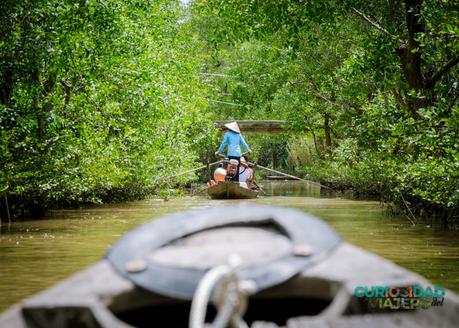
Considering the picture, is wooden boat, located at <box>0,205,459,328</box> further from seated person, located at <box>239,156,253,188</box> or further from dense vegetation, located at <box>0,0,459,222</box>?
seated person, located at <box>239,156,253,188</box>

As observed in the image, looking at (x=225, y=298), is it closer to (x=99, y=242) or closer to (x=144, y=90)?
(x=99, y=242)

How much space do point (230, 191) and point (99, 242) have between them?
11057 millimetres

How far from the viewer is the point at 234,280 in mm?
2498

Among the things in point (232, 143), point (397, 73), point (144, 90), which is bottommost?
point (232, 143)

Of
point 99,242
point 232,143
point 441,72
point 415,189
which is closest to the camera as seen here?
point 99,242

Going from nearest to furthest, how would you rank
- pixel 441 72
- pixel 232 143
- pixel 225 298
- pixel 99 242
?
pixel 225 298 → pixel 99 242 → pixel 441 72 → pixel 232 143

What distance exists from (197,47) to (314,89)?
8.66 metres

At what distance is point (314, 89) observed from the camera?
31734 mm

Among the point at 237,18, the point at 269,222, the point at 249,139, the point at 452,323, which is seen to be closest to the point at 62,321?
the point at 269,222

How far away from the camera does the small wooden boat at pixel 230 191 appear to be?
71.0ft

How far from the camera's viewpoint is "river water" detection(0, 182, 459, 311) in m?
7.93

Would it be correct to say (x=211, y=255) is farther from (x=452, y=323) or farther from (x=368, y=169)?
(x=368, y=169)

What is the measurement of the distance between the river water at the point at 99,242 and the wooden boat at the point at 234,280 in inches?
145

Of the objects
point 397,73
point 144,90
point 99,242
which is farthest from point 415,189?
point 144,90
